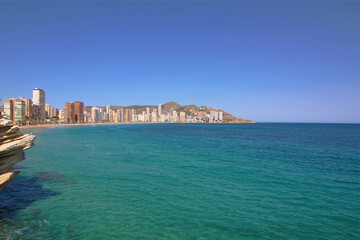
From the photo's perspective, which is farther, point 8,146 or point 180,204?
point 180,204

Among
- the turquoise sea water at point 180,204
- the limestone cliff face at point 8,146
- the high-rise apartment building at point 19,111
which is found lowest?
the turquoise sea water at point 180,204

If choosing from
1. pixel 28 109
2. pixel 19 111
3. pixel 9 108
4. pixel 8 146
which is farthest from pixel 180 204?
pixel 28 109

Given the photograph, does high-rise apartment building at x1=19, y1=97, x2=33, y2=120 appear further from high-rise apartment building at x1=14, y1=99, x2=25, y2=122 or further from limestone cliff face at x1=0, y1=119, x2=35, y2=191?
limestone cliff face at x1=0, y1=119, x2=35, y2=191

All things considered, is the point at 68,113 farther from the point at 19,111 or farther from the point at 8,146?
the point at 8,146

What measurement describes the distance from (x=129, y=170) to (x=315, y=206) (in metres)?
16.5

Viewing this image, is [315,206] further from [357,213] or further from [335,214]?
[357,213]

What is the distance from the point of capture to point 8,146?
10.1 meters

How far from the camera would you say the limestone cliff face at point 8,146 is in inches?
398

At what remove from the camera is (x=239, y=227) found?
9.84m

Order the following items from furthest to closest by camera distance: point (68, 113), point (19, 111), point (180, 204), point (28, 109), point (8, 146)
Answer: point (68, 113) < point (28, 109) < point (19, 111) < point (180, 204) < point (8, 146)

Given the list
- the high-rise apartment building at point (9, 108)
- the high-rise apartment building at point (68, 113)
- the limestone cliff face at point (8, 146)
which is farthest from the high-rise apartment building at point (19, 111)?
the limestone cliff face at point (8, 146)

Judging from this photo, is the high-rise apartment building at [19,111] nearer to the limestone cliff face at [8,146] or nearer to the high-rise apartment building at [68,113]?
the high-rise apartment building at [68,113]

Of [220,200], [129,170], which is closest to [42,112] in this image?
[129,170]

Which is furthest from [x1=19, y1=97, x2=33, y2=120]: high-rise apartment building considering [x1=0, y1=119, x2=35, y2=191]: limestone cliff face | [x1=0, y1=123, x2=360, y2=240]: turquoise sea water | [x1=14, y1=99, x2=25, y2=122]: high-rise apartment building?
[x1=0, y1=119, x2=35, y2=191]: limestone cliff face
